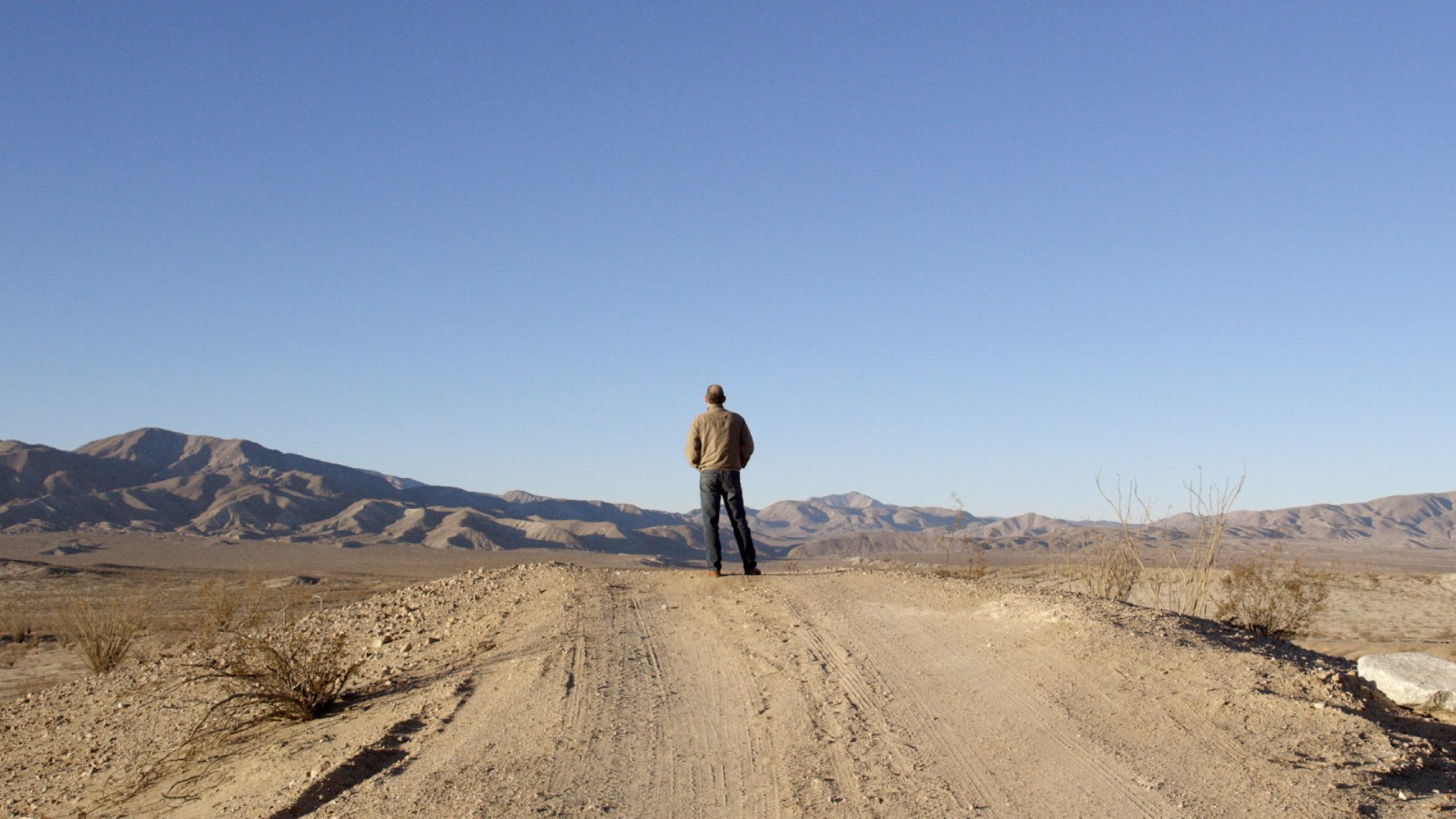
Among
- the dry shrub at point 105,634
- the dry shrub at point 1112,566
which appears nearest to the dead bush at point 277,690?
the dry shrub at point 105,634

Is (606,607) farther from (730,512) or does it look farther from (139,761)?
(139,761)

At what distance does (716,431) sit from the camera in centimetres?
1116

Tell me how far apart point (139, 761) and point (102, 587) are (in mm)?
34449

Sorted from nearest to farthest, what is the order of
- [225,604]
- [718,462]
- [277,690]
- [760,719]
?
[760,719] → [277,690] → [718,462] → [225,604]

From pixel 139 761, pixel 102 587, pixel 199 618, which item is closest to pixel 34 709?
pixel 139 761

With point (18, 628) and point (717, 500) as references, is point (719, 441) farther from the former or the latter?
point (18, 628)

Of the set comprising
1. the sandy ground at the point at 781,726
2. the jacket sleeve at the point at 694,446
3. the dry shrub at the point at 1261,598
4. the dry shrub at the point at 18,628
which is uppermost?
the jacket sleeve at the point at 694,446

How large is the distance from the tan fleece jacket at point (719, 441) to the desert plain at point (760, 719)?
4.52 feet

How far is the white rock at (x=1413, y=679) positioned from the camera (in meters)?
9.14

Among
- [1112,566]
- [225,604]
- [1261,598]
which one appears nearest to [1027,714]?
[1112,566]

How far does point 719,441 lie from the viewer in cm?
1113

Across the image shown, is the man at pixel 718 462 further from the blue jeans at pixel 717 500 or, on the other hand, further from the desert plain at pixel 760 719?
the desert plain at pixel 760 719

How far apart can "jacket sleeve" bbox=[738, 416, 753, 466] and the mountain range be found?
4316 cm

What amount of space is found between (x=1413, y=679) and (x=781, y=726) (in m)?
7.06
